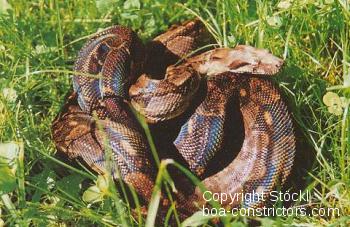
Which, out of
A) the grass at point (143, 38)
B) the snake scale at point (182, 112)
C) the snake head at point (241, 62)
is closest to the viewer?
the grass at point (143, 38)

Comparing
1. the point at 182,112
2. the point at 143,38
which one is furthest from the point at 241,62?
the point at 143,38

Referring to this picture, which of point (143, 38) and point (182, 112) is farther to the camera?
point (143, 38)

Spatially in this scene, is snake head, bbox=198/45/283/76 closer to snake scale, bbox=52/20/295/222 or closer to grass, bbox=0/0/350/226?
snake scale, bbox=52/20/295/222

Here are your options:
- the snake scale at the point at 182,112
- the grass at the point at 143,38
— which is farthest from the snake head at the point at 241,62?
the grass at the point at 143,38

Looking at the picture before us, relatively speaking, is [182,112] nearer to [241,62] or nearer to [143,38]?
[241,62]

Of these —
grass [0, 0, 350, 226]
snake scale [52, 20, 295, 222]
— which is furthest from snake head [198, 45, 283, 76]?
grass [0, 0, 350, 226]

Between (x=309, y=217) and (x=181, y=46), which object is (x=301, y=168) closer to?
(x=309, y=217)

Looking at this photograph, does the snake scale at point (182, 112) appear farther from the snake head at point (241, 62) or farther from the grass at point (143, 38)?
the grass at point (143, 38)

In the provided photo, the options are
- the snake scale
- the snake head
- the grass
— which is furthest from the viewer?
the snake head
